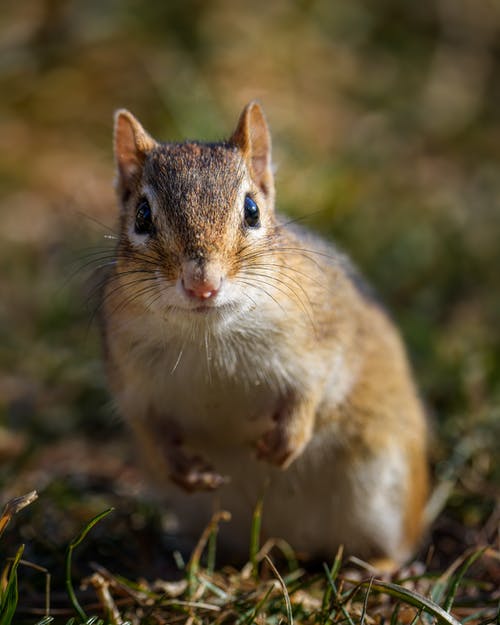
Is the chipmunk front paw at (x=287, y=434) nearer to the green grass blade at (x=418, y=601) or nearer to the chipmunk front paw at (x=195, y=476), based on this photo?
the chipmunk front paw at (x=195, y=476)

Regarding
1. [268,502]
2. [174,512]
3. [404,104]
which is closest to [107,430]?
[174,512]

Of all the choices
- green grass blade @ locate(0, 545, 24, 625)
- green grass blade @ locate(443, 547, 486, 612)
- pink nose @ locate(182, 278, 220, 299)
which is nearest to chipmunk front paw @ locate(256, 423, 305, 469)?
green grass blade @ locate(443, 547, 486, 612)

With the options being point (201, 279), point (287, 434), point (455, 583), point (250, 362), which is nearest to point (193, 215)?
point (201, 279)

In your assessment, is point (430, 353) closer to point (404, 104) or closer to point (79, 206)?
point (79, 206)

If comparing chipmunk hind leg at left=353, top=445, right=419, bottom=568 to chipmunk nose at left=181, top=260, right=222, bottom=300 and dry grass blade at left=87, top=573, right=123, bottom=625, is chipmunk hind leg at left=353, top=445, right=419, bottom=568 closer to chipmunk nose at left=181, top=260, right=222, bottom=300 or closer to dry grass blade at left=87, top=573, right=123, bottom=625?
dry grass blade at left=87, top=573, right=123, bottom=625

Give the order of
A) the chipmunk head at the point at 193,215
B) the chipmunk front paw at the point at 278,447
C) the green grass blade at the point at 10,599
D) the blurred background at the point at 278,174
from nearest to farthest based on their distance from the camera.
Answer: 1. the green grass blade at the point at 10,599
2. the chipmunk head at the point at 193,215
3. the chipmunk front paw at the point at 278,447
4. the blurred background at the point at 278,174

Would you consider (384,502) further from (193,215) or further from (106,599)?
(193,215)

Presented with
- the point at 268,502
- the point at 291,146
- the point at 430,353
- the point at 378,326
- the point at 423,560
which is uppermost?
the point at 291,146

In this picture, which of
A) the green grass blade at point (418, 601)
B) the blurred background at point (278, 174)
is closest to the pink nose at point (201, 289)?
the blurred background at point (278, 174)
